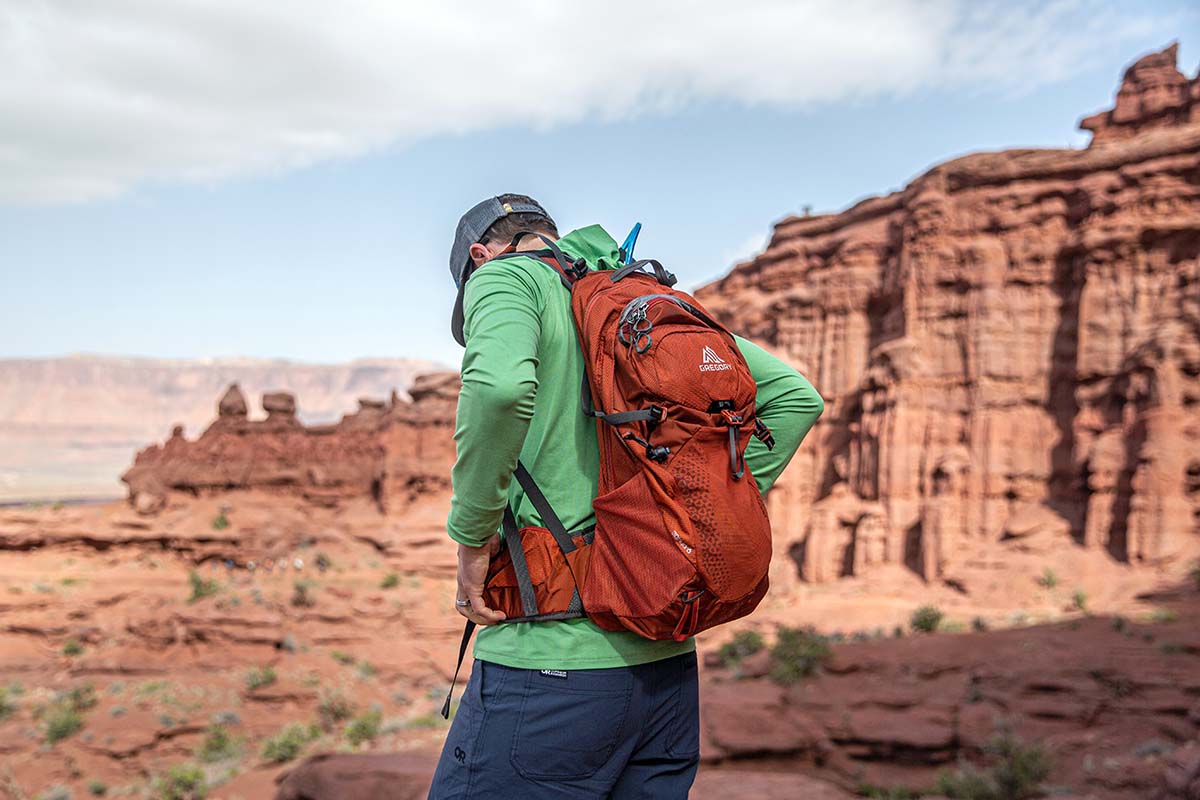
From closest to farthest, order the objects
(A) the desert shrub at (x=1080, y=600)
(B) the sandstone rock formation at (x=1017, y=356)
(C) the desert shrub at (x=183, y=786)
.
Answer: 1. (C) the desert shrub at (x=183, y=786)
2. (A) the desert shrub at (x=1080, y=600)
3. (B) the sandstone rock formation at (x=1017, y=356)

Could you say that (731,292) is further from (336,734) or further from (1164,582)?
(336,734)

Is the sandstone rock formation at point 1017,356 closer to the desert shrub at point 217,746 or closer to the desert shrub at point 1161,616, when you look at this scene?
the desert shrub at point 1161,616

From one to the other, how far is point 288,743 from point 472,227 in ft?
49.1

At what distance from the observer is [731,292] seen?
3681 cm

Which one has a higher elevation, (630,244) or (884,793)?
(630,244)

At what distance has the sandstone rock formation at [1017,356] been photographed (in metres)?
22.5

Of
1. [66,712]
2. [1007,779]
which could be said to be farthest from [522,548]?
[66,712]

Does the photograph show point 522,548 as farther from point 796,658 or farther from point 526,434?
point 796,658

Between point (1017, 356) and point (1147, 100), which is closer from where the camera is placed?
point (1017, 356)

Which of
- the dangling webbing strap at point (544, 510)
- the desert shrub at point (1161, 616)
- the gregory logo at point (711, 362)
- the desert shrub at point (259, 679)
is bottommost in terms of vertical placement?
the desert shrub at point (259, 679)

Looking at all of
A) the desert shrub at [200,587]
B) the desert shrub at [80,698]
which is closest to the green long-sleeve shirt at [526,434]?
the desert shrub at [80,698]

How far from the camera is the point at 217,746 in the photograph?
52.7ft

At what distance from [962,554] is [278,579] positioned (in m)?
20.9

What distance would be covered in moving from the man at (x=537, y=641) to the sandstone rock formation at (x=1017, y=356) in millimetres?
23659
